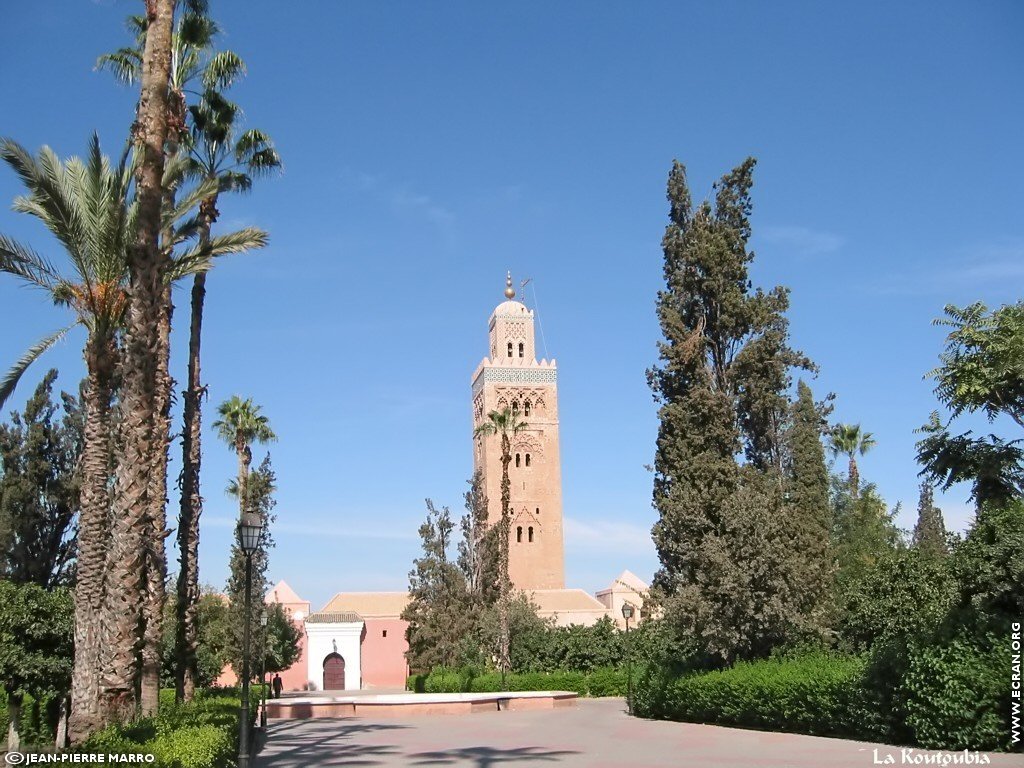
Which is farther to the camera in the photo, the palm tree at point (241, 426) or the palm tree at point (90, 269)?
the palm tree at point (241, 426)

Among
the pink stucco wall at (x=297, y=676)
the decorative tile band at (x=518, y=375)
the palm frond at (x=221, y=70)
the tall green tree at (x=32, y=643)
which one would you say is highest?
the decorative tile band at (x=518, y=375)

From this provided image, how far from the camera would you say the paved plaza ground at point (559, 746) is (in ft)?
40.0

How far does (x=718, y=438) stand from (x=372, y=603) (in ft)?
133

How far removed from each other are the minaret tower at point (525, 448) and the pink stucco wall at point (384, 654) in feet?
31.2

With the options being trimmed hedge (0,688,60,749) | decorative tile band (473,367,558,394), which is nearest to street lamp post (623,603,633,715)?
trimmed hedge (0,688,60,749)

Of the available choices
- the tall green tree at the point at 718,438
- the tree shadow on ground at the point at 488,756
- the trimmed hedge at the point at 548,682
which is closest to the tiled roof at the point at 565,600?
the trimmed hedge at the point at 548,682

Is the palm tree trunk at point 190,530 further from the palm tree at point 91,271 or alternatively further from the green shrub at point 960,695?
the green shrub at point 960,695

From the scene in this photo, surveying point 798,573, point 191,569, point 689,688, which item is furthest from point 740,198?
point 191,569

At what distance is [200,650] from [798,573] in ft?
72.9

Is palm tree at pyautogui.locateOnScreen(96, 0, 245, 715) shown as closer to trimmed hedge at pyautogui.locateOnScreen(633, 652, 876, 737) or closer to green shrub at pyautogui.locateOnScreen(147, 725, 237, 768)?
green shrub at pyautogui.locateOnScreen(147, 725, 237, 768)

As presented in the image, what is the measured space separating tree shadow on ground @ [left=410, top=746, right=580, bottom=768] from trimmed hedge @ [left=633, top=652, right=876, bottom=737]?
375 centimetres

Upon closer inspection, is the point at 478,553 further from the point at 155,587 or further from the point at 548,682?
the point at 155,587

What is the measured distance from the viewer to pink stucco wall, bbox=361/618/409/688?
52.5m

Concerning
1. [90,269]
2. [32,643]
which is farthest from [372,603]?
[90,269]
